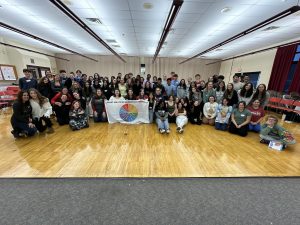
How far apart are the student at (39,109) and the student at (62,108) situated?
48cm

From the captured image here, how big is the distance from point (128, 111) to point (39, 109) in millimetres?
2200

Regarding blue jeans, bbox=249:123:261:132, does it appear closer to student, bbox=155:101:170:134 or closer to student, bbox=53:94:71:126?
student, bbox=155:101:170:134

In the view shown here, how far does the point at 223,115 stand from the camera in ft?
13.1

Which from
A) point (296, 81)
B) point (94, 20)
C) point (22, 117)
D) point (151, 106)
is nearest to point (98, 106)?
point (151, 106)

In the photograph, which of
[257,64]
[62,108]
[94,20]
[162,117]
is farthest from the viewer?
[257,64]

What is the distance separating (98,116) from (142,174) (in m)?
2.87

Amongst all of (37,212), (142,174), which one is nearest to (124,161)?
(142,174)

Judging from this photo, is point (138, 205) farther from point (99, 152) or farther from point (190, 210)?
point (99, 152)

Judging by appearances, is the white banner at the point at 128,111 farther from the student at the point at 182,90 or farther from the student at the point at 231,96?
the student at the point at 231,96

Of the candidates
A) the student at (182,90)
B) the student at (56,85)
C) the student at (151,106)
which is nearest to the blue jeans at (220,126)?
the student at (182,90)

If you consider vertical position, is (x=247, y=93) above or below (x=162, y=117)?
above

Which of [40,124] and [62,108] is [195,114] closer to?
[62,108]

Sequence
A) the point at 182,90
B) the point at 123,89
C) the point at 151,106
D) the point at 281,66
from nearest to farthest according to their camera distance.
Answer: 1. the point at 151,106
2. the point at 123,89
3. the point at 182,90
4. the point at 281,66

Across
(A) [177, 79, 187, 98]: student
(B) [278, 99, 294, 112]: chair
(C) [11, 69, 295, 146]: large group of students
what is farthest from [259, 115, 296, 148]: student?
(B) [278, 99, 294, 112]: chair
